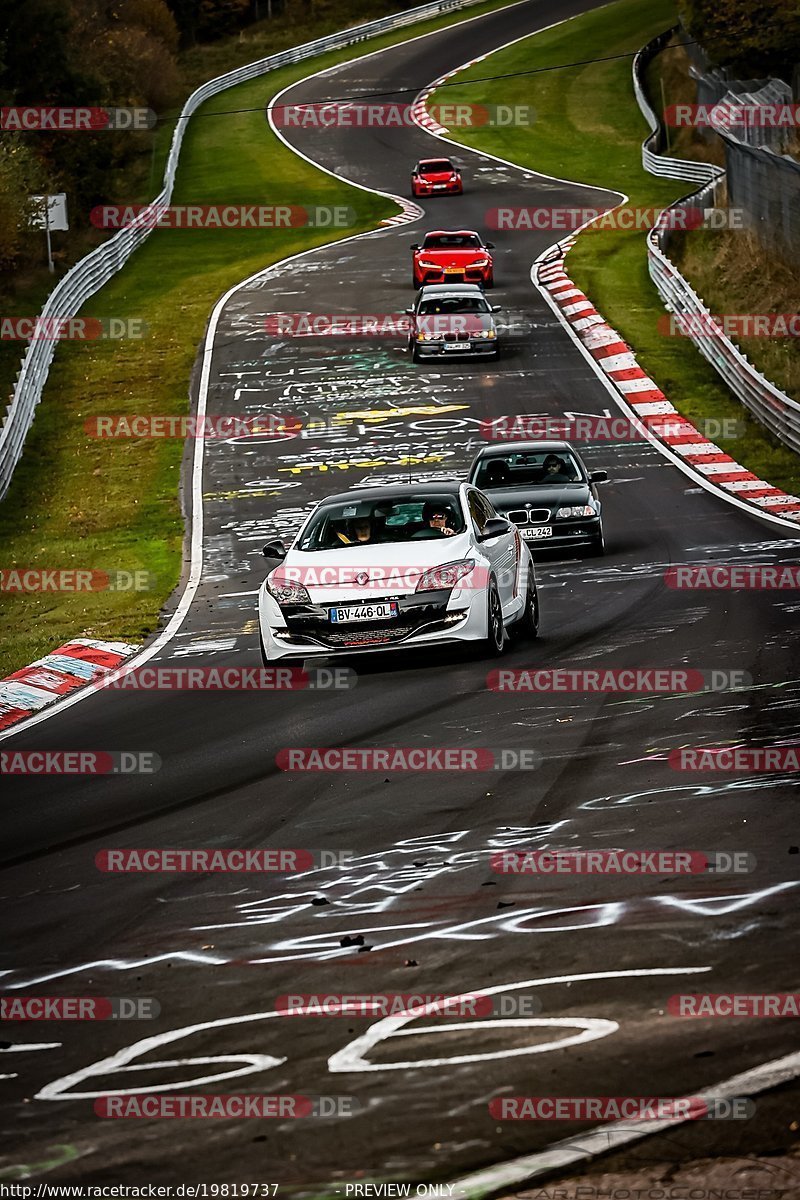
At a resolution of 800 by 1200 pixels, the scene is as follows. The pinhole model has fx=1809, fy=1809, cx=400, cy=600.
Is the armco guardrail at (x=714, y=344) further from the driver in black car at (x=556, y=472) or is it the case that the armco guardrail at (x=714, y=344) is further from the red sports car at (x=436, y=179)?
the red sports car at (x=436, y=179)

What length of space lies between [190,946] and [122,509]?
20256 mm

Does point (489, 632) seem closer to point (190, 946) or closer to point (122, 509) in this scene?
point (190, 946)

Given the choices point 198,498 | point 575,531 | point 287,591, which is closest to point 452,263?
point 198,498

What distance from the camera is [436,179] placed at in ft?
187

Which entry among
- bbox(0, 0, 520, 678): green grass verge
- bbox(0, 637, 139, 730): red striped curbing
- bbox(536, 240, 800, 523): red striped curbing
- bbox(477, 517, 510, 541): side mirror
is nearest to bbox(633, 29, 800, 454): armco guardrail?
bbox(536, 240, 800, 523): red striped curbing

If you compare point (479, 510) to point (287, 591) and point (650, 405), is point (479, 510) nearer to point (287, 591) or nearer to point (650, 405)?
point (287, 591)

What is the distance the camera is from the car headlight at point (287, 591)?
45.9 ft

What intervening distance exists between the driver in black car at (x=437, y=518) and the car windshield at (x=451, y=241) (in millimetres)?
29242

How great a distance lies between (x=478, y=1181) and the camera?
15.2 feet

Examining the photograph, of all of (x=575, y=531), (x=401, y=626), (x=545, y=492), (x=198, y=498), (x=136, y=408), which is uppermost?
(x=136, y=408)

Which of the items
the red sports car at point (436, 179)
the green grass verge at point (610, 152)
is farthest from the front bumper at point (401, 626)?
the red sports car at point (436, 179)

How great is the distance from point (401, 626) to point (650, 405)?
63.9ft

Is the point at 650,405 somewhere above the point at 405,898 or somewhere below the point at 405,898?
above

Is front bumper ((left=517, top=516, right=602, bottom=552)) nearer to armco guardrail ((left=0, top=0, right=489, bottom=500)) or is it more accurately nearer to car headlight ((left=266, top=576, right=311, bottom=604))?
car headlight ((left=266, top=576, right=311, bottom=604))
